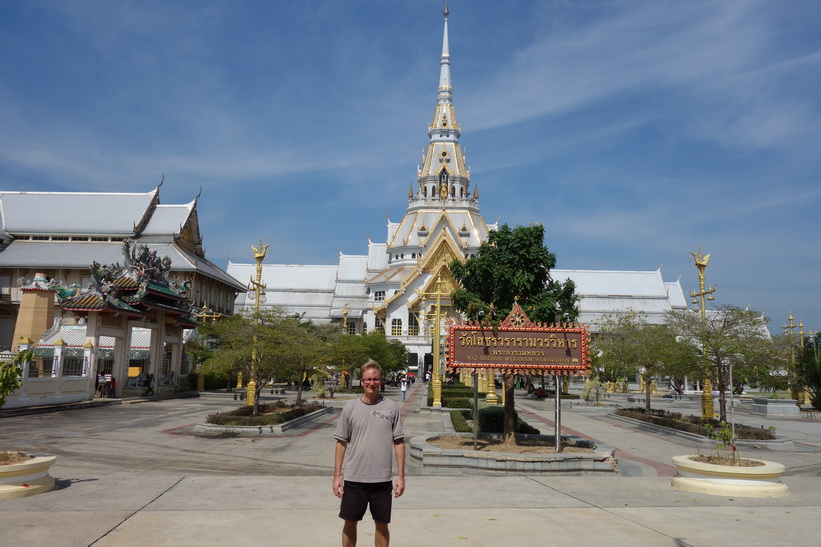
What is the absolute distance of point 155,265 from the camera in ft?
124

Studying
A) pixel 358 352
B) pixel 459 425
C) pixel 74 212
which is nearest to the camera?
pixel 459 425

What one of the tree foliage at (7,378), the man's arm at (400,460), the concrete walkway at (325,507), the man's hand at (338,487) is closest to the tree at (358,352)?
the concrete walkway at (325,507)

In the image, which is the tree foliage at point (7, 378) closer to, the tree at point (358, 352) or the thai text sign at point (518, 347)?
the thai text sign at point (518, 347)

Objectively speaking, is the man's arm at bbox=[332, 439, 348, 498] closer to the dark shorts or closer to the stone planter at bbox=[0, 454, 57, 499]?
the dark shorts

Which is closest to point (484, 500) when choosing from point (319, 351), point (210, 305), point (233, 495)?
point (233, 495)

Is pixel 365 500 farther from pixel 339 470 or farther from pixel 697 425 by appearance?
pixel 697 425

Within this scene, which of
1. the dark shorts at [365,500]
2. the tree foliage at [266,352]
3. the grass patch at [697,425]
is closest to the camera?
the dark shorts at [365,500]

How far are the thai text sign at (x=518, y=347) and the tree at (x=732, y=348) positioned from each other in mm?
8384

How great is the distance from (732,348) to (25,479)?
1963cm

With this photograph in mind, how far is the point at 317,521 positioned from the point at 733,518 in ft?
17.9

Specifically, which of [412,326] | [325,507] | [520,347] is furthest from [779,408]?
[412,326]

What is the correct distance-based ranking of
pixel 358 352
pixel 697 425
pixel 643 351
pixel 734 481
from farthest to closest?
pixel 358 352, pixel 643 351, pixel 697 425, pixel 734 481

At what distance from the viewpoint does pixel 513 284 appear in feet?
52.6

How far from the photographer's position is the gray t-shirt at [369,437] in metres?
5.86
